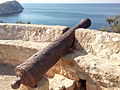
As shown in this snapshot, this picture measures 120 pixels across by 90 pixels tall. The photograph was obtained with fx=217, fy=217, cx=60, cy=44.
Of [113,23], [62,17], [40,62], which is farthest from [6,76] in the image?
[62,17]

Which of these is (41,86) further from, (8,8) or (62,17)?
(8,8)

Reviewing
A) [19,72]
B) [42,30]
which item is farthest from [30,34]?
[19,72]

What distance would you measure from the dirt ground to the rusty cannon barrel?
122 cm

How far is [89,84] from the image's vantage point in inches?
154

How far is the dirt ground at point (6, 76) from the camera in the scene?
15.1 feet

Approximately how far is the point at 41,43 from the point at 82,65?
71.2 inches

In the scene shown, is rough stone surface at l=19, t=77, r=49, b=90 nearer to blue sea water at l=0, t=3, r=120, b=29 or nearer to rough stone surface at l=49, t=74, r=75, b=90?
rough stone surface at l=49, t=74, r=75, b=90

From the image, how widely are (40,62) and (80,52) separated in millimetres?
1141

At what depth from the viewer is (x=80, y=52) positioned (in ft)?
14.8

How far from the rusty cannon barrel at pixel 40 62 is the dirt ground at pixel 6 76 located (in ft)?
4.00

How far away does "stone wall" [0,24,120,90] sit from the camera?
3.65 meters

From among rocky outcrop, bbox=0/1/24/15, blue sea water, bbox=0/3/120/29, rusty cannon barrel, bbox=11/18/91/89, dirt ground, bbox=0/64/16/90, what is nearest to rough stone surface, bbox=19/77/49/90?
rusty cannon barrel, bbox=11/18/91/89

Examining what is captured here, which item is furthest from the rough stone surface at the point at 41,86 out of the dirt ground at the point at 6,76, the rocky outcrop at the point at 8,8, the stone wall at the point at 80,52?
the rocky outcrop at the point at 8,8

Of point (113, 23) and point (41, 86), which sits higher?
point (41, 86)
